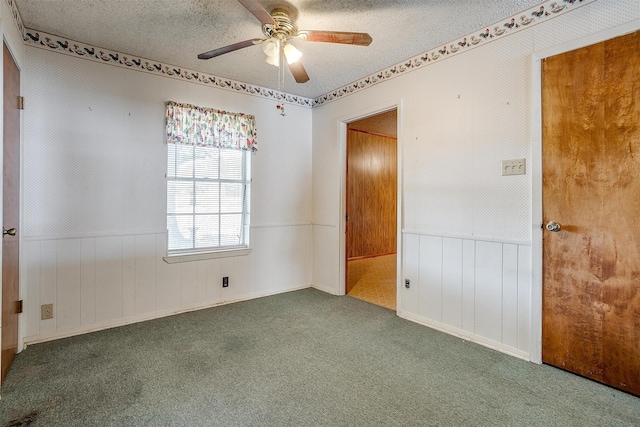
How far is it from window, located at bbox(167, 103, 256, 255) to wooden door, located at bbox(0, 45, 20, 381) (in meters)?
1.08

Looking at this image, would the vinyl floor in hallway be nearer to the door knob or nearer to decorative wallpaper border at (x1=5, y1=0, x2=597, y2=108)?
the door knob

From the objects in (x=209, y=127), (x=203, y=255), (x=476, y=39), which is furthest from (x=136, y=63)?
(x=476, y=39)

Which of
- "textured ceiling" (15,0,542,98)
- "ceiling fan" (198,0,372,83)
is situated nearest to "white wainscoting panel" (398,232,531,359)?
"textured ceiling" (15,0,542,98)

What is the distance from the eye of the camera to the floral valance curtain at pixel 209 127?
3.11 m

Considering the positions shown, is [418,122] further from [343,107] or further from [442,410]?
[442,410]

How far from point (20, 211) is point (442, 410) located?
3139mm

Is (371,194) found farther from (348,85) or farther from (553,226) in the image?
(553,226)

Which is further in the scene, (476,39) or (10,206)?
(476,39)

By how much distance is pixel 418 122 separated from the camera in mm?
2988

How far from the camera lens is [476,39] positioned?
254 cm

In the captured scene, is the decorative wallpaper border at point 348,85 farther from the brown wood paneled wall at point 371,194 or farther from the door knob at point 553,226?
the brown wood paneled wall at point 371,194

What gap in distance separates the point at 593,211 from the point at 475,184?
771mm

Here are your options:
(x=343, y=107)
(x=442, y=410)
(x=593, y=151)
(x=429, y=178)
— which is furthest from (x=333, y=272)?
(x=593, y=151)

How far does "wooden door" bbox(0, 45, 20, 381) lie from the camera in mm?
2012
